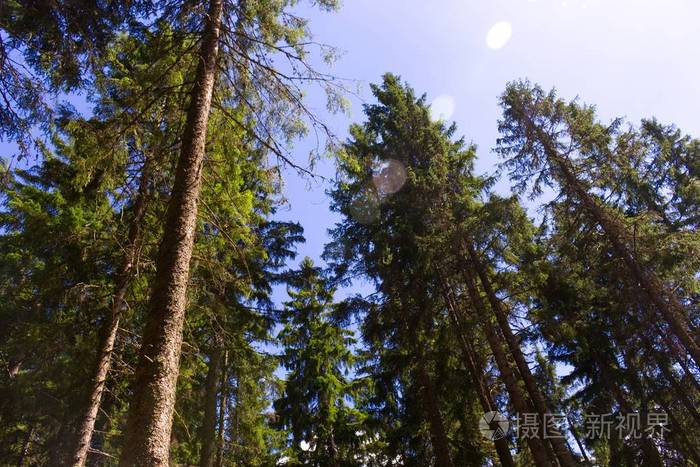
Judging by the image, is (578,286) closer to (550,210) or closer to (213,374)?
(550,210)

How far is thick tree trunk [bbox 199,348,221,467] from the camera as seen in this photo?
10000 mm

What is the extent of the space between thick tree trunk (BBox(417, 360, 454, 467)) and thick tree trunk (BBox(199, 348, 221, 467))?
5718 millimetres

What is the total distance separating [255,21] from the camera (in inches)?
301

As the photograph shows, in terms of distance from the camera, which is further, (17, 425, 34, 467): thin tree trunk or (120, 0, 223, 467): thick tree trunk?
(17, 425, 34, 467): thin tree trunk

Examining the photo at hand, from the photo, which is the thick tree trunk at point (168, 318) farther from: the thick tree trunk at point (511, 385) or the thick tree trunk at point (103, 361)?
the thick tree trunk at point (511, 385)

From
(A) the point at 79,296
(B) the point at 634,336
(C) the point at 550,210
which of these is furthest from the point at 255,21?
(B) the point at 634,336

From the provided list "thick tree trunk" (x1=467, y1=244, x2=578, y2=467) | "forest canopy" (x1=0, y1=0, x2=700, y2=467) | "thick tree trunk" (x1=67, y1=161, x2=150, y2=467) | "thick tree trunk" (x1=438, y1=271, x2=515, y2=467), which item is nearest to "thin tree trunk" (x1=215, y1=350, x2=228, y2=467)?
"forest canopy" (x1=0, y1=0, x2=700, y2=467)

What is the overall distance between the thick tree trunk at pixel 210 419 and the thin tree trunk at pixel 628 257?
467 inches

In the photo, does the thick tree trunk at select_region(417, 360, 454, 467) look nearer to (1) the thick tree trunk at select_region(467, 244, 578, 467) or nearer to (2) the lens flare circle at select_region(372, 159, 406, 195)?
(1) the thick tree trunk at select_region(467, 244, 578, 467)

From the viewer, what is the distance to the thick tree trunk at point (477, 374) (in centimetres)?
1062

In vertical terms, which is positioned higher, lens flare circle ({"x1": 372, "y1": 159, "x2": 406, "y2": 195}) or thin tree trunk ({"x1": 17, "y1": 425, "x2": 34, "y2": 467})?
lens flare circle ({"x1": 372, "y1": 159, "x2": 406, "y2": 195})

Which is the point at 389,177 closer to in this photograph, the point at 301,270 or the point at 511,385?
the point at 301,270

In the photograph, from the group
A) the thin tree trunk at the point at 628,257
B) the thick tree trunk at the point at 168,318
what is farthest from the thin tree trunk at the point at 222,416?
the thin tree trunk at the point at 628,257

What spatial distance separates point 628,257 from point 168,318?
12.6 metres
